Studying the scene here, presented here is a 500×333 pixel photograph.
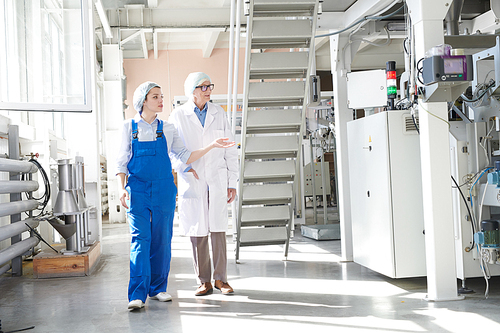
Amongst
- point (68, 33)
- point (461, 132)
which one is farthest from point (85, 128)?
point (461, 132)

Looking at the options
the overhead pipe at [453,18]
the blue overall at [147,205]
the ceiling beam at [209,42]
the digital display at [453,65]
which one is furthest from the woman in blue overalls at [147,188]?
the ceiling beam at [209,42]

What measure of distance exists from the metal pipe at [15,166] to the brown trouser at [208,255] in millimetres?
1890

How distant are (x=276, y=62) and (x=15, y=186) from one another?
277 cm

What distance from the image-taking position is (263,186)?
4992 mm

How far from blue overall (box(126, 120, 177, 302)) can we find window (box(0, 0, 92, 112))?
180 centimetres

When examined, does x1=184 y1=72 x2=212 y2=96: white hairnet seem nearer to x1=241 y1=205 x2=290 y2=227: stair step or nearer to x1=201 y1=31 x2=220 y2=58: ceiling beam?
x1=241 y1=205 x2=290 y2=227: stair step

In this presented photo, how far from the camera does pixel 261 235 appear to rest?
525 cm

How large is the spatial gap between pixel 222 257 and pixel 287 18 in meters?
2.30

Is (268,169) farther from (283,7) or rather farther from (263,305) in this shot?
(263,305)

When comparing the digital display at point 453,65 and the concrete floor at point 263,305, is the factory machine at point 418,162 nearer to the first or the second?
the digital display at point 453,65

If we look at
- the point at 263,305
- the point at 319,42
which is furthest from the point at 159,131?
the point at 319,42

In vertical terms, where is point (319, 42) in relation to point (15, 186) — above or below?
above

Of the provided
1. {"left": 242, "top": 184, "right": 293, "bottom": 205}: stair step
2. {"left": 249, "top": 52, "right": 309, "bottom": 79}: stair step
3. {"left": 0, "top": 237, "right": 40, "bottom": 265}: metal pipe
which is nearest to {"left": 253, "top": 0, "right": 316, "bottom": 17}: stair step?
{"left": 249, "top": 52, "right": 309, "bottom": 79}: stair step

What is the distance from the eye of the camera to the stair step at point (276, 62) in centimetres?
438
